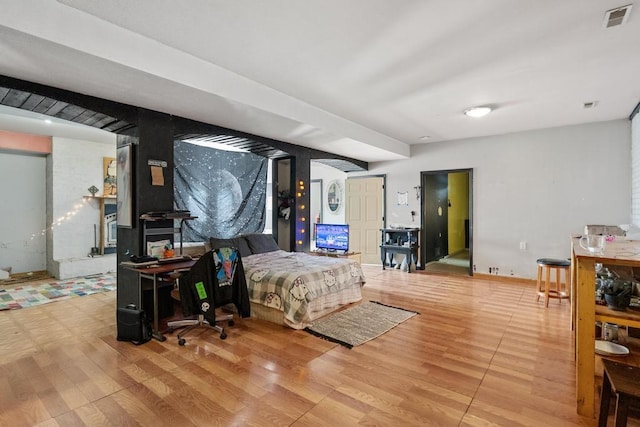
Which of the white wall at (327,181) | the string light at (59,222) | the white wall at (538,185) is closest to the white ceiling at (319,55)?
the white wall at (538,185)

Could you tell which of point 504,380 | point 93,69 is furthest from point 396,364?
point 93,69

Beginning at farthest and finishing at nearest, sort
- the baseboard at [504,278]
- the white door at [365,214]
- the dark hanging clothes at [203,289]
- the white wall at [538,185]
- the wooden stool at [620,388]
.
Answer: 1. the white door at [365,214]
2. the baseboard at [504,278]
3. the white wall at [538,185]
4. the dark hanging clothes at [203,289]
5. the wooden stool at [620,388]

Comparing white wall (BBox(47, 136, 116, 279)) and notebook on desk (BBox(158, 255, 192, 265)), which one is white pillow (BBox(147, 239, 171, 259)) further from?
white wall (BBox(47, 136, 116, 279))

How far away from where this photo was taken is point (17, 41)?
2145 millimetres

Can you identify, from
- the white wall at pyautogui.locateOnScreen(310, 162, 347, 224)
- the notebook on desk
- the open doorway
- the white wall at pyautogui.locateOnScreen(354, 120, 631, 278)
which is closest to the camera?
the notebook on desk

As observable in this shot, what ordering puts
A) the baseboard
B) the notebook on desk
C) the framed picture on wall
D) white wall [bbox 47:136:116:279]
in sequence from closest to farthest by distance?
the notebook on desk
the framed picture on wall
the baseboard
white wall [bbox 47:136:116:279]

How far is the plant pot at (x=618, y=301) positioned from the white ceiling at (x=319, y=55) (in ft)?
6.32

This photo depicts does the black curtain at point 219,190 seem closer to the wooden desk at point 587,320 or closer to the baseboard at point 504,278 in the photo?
the baseboard at point 504,278

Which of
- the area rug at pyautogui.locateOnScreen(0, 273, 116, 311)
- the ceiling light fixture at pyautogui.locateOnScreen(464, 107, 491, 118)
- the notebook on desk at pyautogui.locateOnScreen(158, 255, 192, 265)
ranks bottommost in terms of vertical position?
the area rug at pyautogui.locateOnScreen(0, 273, 116, 311)

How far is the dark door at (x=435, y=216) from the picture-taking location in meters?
7.02

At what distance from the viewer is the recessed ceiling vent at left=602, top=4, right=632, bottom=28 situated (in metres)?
2.16

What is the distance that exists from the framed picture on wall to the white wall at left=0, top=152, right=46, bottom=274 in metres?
3.87

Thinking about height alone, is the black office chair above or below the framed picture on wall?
below

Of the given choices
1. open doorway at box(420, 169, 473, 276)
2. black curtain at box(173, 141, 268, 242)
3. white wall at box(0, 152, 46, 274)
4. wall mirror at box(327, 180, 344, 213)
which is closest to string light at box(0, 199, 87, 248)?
white wall at box(0, 152, 46, 274)
